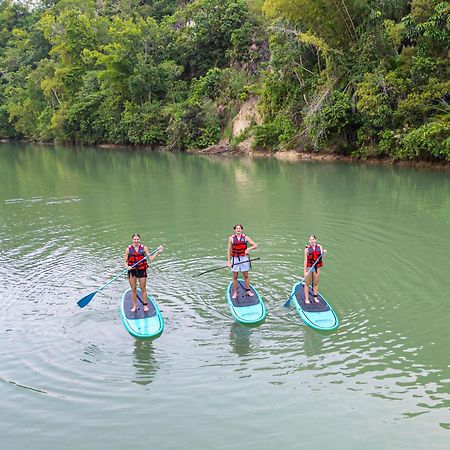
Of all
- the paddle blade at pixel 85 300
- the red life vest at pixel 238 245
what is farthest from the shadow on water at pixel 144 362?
the red life vest at pixel 238 245

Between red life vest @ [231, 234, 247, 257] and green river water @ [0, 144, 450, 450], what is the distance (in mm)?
1207

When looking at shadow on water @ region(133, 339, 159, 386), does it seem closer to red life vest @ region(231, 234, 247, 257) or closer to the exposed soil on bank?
red life vest @ region(231, 234, 247, 257)

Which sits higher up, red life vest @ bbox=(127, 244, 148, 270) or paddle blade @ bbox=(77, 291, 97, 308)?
red life vest @ bbox=(127, 244, 148, 270)

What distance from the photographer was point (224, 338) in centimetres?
885

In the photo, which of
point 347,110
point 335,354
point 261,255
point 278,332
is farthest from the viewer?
point 347,110

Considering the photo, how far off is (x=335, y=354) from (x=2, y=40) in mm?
83071

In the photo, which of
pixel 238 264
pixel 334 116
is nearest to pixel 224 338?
pixel 238 264

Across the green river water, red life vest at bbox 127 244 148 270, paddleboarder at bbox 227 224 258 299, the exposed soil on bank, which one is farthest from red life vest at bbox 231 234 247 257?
the exposed soil on bank

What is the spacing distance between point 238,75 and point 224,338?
117ft

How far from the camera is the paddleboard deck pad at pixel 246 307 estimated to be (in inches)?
363

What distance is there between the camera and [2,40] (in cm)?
7556

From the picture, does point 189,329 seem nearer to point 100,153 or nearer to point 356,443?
point 356,443

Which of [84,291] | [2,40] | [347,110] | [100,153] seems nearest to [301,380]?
[84,291]

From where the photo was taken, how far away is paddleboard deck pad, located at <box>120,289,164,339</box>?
8.82 m
